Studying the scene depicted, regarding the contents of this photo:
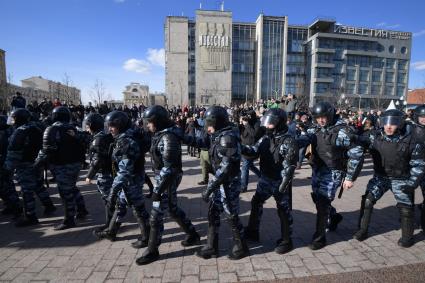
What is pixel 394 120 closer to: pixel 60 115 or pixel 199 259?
pixel 199 259

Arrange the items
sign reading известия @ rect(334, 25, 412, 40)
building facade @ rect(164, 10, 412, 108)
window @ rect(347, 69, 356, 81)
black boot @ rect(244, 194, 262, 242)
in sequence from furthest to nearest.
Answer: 1. sign reading известия @ rect(334, 25, 412, 40)
2. window @ rect(347, 69, 356, 81)
3. building facade @ rect(164, 10, 412, 108)
4. black boot @ rect(244, 194, 262, 242)

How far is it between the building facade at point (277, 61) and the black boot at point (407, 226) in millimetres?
59856

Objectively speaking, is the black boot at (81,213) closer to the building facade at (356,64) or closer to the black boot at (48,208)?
the black boot at (48,208)

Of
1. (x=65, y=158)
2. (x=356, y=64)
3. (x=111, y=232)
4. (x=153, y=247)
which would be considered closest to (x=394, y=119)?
(x=153, y=247)

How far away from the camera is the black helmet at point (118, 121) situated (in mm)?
4121

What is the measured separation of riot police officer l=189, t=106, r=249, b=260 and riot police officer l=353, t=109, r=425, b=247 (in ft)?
7.03

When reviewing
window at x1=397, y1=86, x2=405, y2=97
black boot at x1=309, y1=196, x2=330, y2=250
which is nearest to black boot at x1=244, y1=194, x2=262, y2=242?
black boot at x1=309, y1=196, x2=330, y2=250

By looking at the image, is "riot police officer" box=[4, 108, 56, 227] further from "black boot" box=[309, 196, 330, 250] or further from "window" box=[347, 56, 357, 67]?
"window" box=[347, 56, 357, 67]

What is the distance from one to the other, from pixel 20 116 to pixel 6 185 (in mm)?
1592

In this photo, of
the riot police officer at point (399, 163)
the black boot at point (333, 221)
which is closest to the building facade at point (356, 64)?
the black boot at point (333, 221)

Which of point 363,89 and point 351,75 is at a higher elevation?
point 351,75

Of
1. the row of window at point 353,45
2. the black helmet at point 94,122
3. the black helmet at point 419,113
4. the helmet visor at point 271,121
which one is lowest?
the black helmet at point 94,122

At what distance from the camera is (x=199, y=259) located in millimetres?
3879

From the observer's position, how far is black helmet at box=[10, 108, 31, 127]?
5.12m
